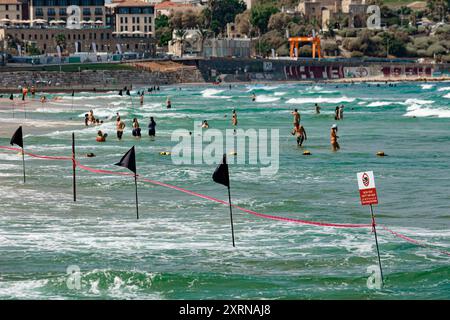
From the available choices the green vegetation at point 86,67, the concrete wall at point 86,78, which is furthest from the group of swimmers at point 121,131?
the green vegetation at point 86,67

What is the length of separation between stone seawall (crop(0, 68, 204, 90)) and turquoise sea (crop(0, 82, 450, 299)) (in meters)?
102

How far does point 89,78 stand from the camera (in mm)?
164000

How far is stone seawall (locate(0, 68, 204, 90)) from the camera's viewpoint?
15462cm

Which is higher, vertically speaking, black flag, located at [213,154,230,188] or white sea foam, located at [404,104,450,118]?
black flag, located at [213,154,230,188]

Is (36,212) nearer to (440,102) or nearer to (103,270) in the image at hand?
(103,270)

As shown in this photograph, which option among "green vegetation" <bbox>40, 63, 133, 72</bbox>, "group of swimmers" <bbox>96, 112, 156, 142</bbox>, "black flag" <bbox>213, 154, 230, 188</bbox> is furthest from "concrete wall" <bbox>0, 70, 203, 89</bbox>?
"black flag" <bbox>213, 154, 230, 188</bbox>

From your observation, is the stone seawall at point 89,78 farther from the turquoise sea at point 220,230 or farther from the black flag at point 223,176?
the black flag at point 223,176

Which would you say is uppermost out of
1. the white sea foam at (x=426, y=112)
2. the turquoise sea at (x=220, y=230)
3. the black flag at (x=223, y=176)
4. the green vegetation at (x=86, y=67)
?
the black flag at (x=223, y=176)

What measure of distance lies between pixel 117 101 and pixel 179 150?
60.2 meters

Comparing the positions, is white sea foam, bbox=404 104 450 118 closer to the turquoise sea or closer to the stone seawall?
the turquoise sea

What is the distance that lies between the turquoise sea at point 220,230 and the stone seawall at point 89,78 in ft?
334

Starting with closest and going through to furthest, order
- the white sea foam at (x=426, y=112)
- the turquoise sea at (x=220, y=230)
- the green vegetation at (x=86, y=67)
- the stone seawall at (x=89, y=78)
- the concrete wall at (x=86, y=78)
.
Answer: the turquoise sea at (x=220, y=230) → the white sea foam at (x=426, y=112) → the stone seawall at (x=89, y=78) → the concrete wall at (x=86, y=78) → the green vegetation at (x=86, y=67)

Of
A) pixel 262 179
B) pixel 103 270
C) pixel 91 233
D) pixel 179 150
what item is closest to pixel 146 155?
pixel 179 150

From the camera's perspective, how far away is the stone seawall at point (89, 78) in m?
155
